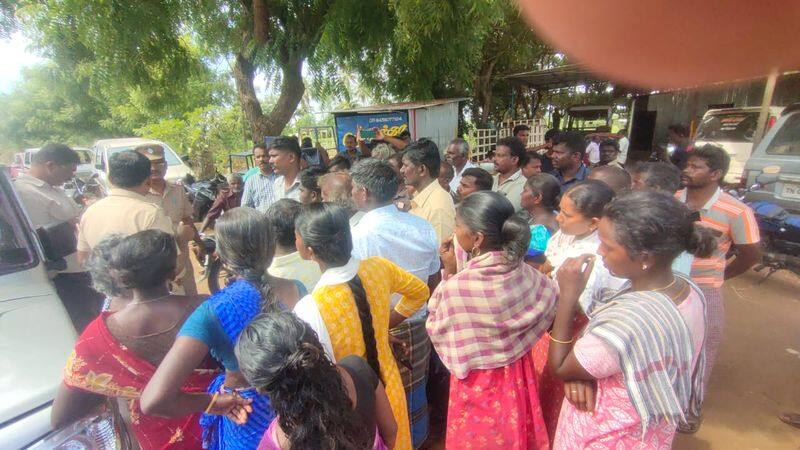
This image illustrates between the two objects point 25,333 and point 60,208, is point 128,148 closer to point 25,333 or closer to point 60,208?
point 60,208

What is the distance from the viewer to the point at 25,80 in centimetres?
2827

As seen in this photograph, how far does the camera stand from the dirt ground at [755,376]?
253cm

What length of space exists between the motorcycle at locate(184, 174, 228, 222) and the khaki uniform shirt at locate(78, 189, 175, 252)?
6.49 metres

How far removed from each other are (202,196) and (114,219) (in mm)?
6812

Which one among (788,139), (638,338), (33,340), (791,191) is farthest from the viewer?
(788,139)

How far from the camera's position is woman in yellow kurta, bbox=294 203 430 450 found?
4.77 ft

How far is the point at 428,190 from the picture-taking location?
2.97m

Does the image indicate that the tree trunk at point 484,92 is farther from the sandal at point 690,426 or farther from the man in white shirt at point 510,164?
the sandal at point 690,426

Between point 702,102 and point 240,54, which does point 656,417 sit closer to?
point 240,54

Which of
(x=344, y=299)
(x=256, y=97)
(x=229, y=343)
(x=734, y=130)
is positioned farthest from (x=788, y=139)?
(x=256, y=97)

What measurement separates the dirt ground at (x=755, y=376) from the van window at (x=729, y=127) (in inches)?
175

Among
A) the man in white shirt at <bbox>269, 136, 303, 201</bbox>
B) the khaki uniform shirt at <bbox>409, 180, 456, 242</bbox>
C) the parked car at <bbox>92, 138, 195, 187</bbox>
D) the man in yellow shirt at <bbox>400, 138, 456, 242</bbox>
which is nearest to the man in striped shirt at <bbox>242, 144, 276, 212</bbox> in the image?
the man in white shirt at <bbox>269, 136, 303, 201</bbox>

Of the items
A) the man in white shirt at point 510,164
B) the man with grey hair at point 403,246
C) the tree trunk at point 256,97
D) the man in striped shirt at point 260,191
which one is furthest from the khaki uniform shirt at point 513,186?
the tree trunk at point 256,97

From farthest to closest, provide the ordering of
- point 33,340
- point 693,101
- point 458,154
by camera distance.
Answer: point 693,101 < point 458,154 < point 33,340
